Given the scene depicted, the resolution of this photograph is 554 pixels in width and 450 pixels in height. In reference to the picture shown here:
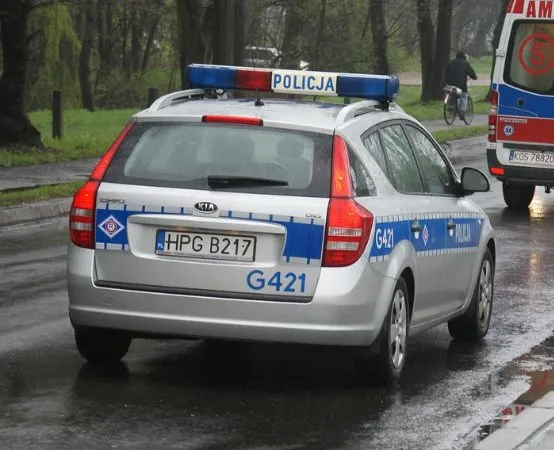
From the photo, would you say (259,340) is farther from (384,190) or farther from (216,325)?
(384,190)

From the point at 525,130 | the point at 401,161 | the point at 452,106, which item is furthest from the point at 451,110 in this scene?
the point at 401,161

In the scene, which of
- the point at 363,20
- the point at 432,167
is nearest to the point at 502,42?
the point at 432,167

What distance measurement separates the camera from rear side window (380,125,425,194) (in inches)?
331

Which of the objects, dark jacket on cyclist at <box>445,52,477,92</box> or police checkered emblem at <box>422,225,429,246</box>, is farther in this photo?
dark jacket on cyclist at <box>445,52,477,92</box>

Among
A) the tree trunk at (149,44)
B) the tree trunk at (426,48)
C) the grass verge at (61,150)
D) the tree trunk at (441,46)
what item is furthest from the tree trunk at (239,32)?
the tree trunk at (149,44)

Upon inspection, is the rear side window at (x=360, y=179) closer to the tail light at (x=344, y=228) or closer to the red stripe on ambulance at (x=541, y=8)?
the tail light at (x=344, y=228)

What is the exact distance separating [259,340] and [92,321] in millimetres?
837

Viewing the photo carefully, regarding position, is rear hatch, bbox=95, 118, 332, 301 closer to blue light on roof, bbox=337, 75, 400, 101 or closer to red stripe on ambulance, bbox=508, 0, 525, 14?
blue light on roof, bbox=337, 75, 400, 101

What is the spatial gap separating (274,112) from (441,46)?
124ft

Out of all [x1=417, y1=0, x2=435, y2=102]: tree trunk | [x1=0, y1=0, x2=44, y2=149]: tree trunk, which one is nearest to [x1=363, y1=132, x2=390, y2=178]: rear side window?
[x1=0, y1=0, x2=44, y2=149]: tree trunk

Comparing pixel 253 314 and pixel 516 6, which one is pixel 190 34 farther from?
pixel 253 314

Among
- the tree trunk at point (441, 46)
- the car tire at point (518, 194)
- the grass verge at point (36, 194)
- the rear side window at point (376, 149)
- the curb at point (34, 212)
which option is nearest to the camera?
the rear side window at point (376, 149)

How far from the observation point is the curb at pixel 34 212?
647 inches

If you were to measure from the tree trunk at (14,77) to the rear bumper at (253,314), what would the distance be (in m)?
16.7
